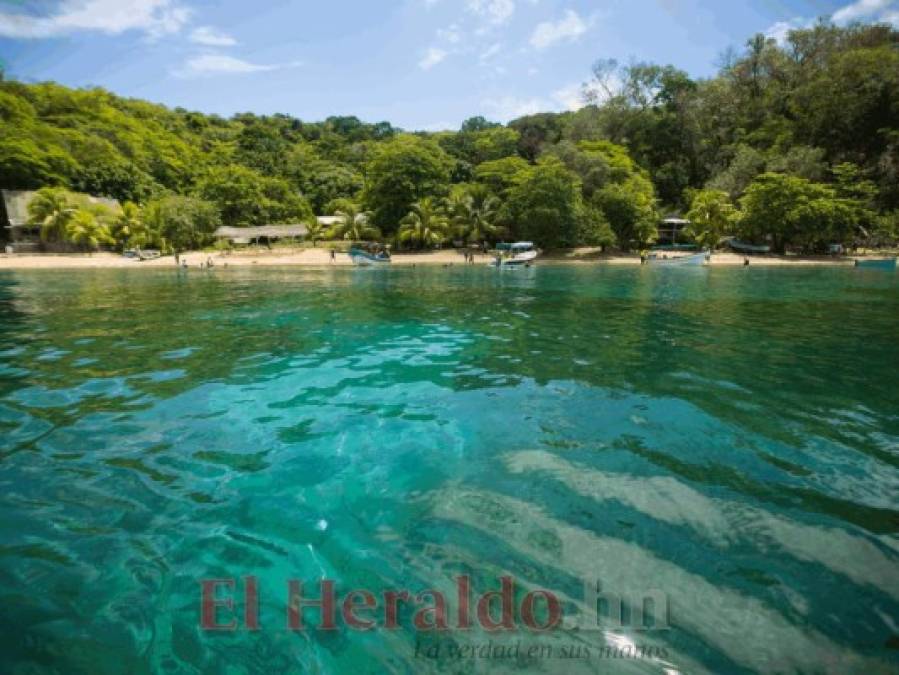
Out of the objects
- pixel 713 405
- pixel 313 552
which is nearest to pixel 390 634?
pixel 313 552

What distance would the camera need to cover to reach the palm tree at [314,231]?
58.8 m

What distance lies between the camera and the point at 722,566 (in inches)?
159

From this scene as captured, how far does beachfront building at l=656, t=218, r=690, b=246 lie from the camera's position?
60.0 meters

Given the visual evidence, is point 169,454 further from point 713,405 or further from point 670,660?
point 713,405

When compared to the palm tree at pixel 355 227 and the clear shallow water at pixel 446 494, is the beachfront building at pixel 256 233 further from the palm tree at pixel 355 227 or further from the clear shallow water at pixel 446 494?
the clear shallow water at pixel 446 494

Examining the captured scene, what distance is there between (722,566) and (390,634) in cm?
279

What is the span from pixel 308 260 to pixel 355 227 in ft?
28.0

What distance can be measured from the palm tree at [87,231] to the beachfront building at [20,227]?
6.03 ft

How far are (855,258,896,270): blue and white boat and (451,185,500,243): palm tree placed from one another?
3373cm

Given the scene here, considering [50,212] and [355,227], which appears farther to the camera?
[355,227]

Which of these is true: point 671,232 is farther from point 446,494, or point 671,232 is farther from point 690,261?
point 446,494

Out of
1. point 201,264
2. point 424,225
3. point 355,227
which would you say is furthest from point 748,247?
point 201,264

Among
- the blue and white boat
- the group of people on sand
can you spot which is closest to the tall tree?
the group of people on sand

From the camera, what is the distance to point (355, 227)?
58625mm
